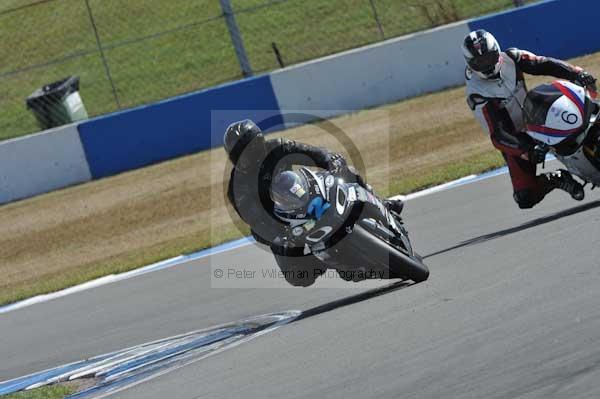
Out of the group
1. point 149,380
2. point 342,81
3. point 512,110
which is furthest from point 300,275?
→ point 342,81

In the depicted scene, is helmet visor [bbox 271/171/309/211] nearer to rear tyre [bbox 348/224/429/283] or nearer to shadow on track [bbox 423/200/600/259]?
rear tyre [bbox 348/224/429/283]

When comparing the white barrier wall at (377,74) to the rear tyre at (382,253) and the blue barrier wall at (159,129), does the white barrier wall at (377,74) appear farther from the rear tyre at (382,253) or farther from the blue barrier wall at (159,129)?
the rear tyre at (382,253)

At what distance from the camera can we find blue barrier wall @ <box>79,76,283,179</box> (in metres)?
17.3

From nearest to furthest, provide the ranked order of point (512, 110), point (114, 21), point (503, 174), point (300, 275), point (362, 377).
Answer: point (362, 377), point (300, 275), point (512, 110), point (503, 174), point (114, 21)

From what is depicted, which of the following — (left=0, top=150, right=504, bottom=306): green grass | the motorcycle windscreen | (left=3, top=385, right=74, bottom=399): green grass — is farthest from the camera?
(left=0, top=150, right=504, bottom=306): green grass

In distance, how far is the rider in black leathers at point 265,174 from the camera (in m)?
7.55

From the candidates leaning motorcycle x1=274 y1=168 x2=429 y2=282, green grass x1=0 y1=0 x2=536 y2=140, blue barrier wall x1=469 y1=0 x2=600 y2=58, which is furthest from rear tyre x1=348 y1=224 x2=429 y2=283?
green grass x1=0 y1=0 x2=536 y2=140

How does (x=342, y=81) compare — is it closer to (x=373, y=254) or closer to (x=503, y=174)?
(x=503, y=174)

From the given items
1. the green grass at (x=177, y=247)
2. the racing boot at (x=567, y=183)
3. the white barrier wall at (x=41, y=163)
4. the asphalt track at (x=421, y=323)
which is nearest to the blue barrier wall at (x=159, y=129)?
the white barrier wall at (x=41, y=163)

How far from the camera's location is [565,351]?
4824 millimetres

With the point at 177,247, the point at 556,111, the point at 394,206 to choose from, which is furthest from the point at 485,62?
the point at 177,247

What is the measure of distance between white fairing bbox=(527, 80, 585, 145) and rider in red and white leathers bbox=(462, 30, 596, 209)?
40 cm

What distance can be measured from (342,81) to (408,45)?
1.20 metres

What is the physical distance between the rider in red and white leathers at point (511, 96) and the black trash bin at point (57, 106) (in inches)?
448
